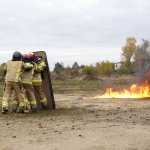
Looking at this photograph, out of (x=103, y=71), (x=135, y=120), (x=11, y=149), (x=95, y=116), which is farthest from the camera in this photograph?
(x=103, y=71)

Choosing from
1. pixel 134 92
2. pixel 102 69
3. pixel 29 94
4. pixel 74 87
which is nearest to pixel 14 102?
pixel 29 94

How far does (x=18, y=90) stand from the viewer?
48.0 feet

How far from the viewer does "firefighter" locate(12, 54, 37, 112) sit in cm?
1476

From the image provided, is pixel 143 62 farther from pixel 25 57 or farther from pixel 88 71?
pixel 88 71

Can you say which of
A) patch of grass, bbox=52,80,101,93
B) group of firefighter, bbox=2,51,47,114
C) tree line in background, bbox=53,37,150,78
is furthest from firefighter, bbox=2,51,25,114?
tree line in background, bbox=53,37,150,78

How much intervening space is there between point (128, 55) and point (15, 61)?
7649cm

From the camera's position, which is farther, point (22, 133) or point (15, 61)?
point (15, 61)

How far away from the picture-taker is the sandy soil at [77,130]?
341 inches

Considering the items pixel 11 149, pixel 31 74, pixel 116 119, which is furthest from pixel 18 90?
pixel 11 149

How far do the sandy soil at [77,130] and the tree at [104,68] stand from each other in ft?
203

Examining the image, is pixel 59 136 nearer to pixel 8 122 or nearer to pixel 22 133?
pixel 22 133

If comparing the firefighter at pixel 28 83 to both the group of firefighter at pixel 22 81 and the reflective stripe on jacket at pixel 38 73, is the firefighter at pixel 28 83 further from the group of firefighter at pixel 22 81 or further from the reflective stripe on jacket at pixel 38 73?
the reflective stripe on jacket at pixel 38 73

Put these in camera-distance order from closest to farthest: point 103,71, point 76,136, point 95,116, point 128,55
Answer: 1. point 76,136
2. point 95,116
3. point 103,71
4. point 128,55

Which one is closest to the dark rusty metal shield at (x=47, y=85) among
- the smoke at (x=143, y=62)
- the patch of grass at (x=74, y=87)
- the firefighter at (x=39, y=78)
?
the firefighter at (x=39, y=78)
